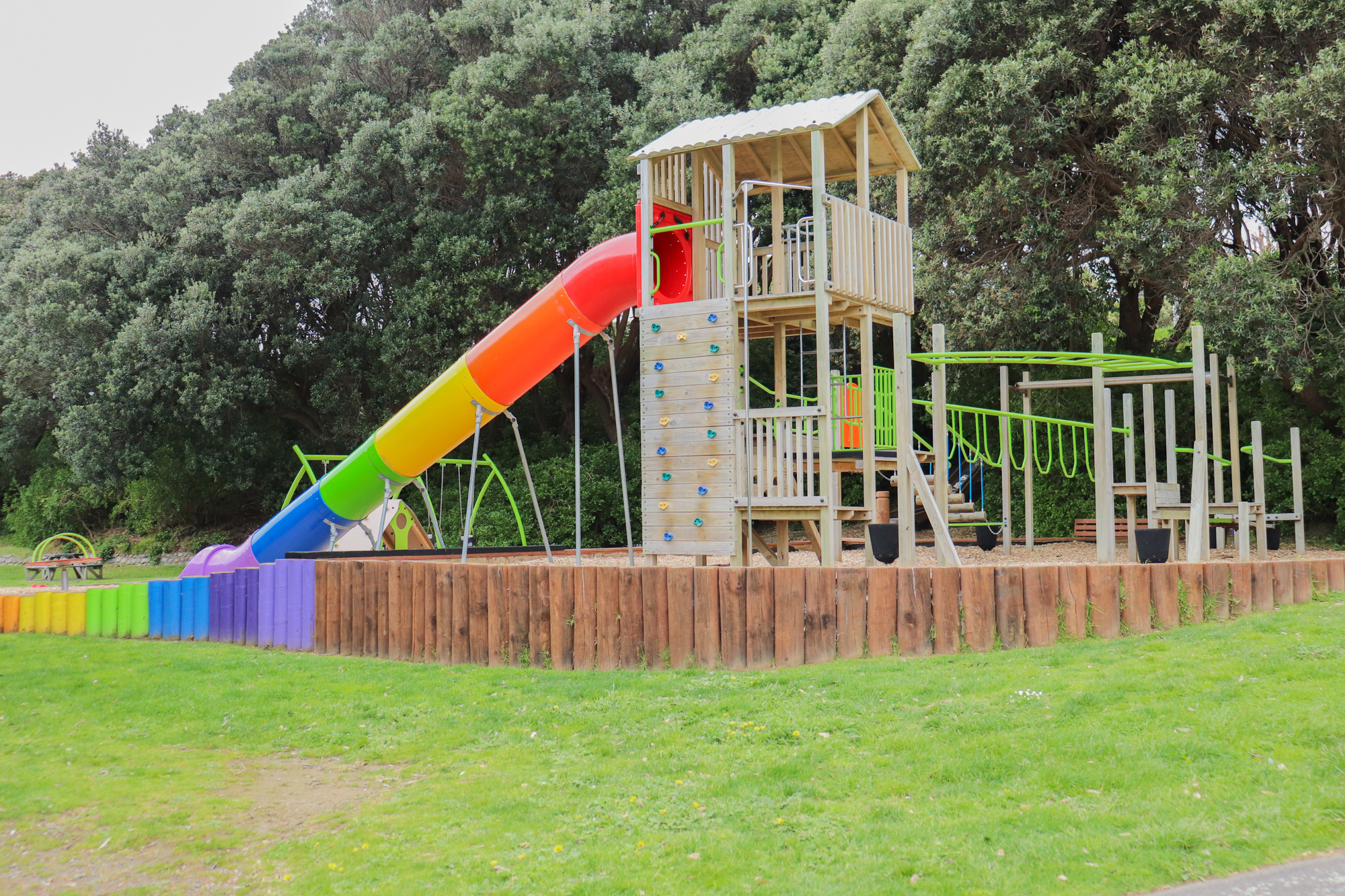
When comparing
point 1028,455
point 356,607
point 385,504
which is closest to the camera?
point 356,607

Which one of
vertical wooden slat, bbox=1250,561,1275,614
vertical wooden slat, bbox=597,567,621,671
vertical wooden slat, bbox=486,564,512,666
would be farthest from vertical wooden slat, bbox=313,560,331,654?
vertical wooden slat, bbox=1250,561,1275,614

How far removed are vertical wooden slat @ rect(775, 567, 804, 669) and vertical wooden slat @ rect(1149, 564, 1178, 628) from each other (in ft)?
8.58

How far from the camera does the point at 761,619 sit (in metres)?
8.12

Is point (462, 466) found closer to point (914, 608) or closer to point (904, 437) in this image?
point (904, 437)

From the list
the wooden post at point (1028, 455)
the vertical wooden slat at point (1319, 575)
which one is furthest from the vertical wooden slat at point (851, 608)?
the wooden post at point (1028, 455)

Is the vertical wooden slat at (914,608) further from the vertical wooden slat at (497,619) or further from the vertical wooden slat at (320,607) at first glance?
the vertical wooden slat at (320,607)

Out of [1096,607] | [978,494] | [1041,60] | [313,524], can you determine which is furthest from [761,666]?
[978,494]

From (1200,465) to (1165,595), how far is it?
11.2 ft

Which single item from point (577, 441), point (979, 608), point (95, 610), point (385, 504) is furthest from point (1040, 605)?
point (95, 610)

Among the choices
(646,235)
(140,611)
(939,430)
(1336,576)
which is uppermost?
(646,235)

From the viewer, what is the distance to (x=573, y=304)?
12664 mm

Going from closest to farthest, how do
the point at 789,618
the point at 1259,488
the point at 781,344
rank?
the point at 789,618, the point at 781,344, the point at 1259,488

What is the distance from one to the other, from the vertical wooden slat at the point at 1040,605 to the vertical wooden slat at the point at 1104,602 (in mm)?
280

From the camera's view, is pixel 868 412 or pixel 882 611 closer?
pixel 882 611
